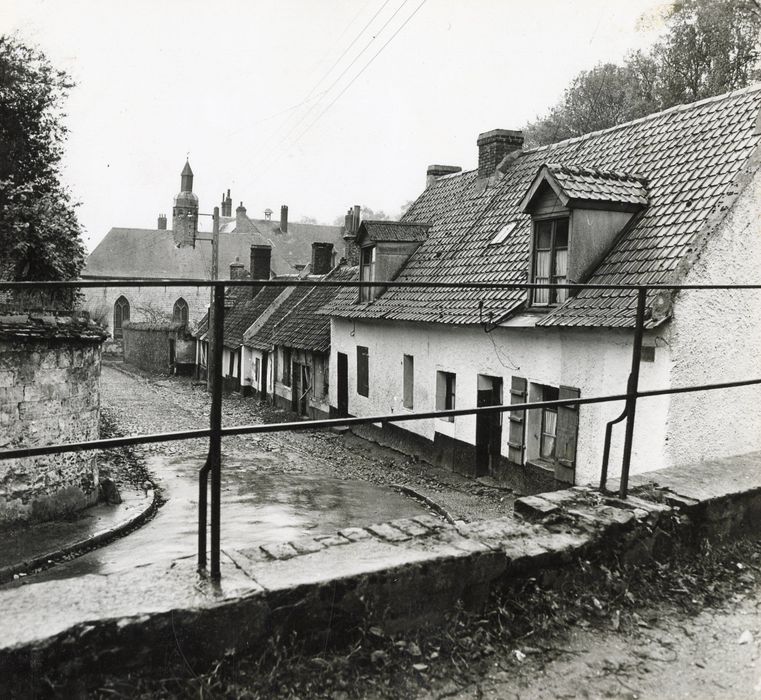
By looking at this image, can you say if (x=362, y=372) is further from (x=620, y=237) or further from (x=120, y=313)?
(x=120, y=313)

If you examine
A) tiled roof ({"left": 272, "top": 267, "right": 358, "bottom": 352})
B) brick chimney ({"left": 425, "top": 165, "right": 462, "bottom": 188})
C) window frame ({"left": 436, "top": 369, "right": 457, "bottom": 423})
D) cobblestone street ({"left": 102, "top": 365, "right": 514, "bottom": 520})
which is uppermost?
brick chimney ({"left": 425, "top": 165, "right": 462, "bottom": 188})

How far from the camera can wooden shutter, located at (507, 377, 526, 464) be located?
13.7 m

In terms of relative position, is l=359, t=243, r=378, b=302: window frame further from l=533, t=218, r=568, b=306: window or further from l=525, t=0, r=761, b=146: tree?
l=525, t=0, r=761, b=146: tree

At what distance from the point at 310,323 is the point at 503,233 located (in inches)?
449

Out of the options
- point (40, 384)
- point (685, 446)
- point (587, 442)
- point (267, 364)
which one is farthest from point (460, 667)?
point (267, 364)

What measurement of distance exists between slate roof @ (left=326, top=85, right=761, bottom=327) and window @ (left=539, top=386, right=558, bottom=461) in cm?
170

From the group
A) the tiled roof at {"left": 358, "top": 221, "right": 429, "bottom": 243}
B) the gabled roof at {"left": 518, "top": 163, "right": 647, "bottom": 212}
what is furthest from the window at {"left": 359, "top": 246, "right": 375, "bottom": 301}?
the gabled roof at {"left": 518, "top": 163, "right": 647, "bottom": 212}

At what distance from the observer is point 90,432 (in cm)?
1383

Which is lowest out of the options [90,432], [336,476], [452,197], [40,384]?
[336,476]

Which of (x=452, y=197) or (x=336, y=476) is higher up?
(x=452, y=197)

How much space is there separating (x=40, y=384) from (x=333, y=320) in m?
10.6

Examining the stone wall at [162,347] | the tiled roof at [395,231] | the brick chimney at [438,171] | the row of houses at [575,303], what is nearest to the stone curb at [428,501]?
the row of houses at [575,303]

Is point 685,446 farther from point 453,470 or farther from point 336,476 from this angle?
point 336,476

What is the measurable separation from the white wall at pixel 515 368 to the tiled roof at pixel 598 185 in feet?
7.99
